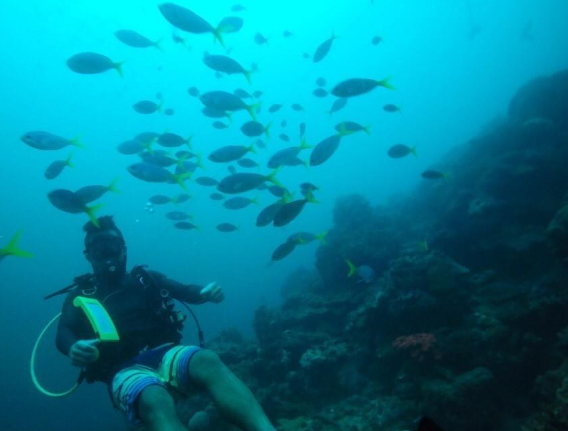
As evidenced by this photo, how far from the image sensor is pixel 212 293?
439 cm

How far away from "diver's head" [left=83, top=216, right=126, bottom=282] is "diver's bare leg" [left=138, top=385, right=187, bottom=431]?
2072 millimetres

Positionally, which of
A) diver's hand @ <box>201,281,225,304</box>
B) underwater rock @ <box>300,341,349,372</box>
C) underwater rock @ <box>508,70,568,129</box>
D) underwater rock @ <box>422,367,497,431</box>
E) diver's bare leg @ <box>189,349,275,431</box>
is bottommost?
underwater rock @ <box>422,367,497,431</box>

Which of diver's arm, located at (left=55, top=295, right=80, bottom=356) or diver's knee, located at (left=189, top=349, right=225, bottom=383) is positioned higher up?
diver's arm, located at (left=55, top=295, right=80, bottom=356)

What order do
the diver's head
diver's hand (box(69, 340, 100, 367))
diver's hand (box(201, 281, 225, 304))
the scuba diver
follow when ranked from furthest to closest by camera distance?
the diver's head → diver's hand (box(201, 281, 225, 304)) → diver's hand (box(69, 340, 100, 367)) → the scuba diver

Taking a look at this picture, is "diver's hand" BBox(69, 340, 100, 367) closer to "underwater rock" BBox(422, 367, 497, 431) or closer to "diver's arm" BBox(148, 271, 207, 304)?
"diver's arm" BBox(148, 271, 207, 304)

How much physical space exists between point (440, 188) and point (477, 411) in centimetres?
1192

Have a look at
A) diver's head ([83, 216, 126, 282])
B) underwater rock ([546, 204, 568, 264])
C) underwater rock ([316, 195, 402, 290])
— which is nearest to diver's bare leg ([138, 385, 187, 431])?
diver's head ([83, 216, 126, 282])

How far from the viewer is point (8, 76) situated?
69125 mm

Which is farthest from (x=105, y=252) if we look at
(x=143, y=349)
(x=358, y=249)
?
(x=358, y=249)

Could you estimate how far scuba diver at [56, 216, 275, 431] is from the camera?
2.91 meters

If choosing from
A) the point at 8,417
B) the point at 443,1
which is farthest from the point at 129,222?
the point at 443,1

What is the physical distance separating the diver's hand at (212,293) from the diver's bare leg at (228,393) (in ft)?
3.25

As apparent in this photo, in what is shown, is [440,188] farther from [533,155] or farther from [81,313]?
[81,313]

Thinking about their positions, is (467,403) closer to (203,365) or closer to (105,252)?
(203,365)
